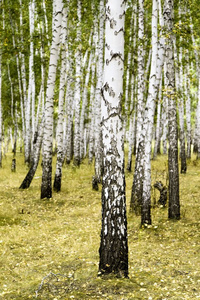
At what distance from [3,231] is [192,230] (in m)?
4.89

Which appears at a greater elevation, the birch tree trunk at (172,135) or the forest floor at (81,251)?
the birch tree trunk at (172,135)

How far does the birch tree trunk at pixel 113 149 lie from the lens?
4926 mm

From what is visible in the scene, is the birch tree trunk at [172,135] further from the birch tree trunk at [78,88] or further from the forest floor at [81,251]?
the birch tree trunk at [78,88]

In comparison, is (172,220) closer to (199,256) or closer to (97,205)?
(199,256)

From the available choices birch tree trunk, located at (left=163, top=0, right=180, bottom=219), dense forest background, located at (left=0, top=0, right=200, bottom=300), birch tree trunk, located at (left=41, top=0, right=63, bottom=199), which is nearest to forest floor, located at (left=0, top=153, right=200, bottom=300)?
dense forest background, located at (left=0, top=0, right=200, bottom=300)

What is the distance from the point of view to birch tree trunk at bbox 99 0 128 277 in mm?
4926

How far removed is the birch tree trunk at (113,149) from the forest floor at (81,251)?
607 millimetres

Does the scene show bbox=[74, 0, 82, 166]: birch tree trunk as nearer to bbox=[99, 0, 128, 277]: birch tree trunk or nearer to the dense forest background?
the dense forest background

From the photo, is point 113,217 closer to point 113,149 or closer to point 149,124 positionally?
point 113,149

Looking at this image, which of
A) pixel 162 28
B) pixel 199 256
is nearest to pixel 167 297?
pixel 199 256

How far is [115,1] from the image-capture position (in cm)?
496

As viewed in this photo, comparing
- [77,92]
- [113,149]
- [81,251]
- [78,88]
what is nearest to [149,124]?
[113,149]

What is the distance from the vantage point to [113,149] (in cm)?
494

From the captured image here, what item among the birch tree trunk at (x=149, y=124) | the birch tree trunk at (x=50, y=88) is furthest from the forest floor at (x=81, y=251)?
the birch tree trunk at (x=50, y=88)
